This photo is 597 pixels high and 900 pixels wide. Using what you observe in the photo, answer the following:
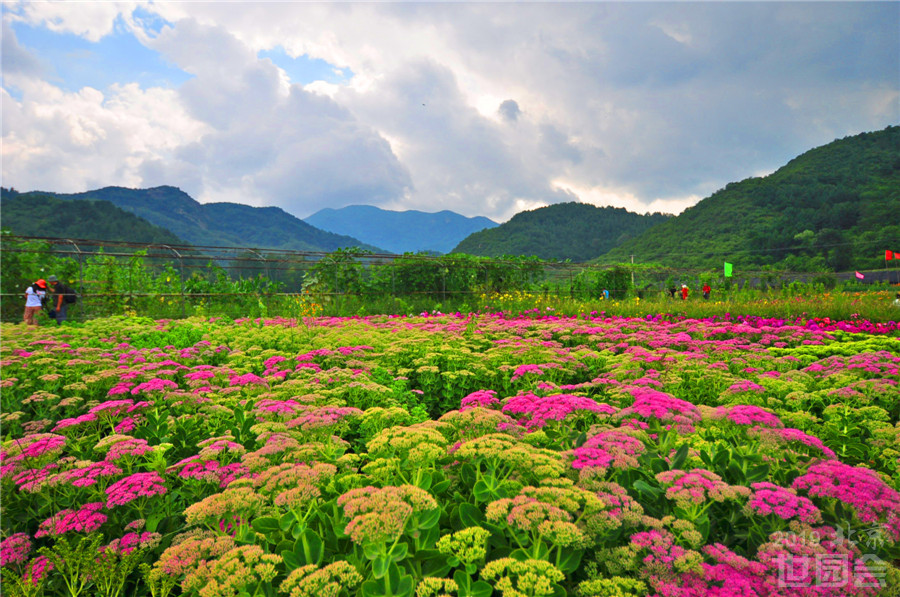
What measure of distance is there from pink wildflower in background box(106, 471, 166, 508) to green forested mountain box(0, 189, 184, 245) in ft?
150

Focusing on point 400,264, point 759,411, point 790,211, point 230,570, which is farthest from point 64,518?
point 790,211

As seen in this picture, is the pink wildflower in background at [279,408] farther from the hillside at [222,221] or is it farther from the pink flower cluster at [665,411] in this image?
the hillside at [222,221]

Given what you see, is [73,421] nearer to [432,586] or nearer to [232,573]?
[232,573]

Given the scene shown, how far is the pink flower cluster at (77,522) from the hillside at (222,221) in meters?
Answer: 133

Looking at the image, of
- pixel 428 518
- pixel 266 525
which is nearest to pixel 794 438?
pixel 428 518

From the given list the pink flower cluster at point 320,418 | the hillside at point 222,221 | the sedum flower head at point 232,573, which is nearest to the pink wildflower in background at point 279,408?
the pink flower cluster at point 320,418

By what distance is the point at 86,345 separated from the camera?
20.9ft

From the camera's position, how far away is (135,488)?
2520 mm

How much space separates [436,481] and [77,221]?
188 ft

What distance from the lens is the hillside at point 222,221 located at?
141 m

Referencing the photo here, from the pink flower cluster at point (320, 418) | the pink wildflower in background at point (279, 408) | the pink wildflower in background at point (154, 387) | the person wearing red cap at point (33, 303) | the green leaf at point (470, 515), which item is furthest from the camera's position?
the person wearing red cap at point (33, 303)

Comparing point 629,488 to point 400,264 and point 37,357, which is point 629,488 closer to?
point 37,357

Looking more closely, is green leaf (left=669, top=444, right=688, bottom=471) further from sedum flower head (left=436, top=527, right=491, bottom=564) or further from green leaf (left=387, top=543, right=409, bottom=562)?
green leaf (left=387, top=543, right=409, bottom=562)

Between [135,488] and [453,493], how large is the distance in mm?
1871
